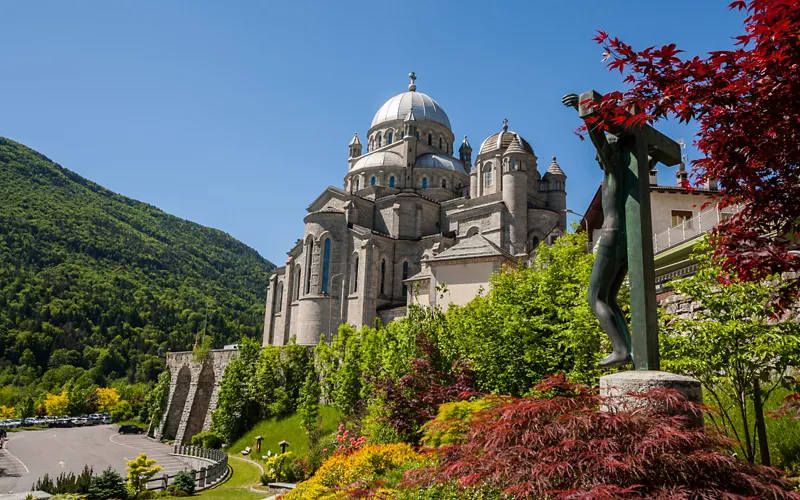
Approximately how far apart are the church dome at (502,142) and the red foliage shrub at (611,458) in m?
41.7

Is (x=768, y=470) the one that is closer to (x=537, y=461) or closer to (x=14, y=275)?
(x=537, y=461)

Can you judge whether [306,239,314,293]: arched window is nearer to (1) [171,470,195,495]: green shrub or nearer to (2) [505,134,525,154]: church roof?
(2) [505,134,525,154]: church roof

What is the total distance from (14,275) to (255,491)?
10435 cm

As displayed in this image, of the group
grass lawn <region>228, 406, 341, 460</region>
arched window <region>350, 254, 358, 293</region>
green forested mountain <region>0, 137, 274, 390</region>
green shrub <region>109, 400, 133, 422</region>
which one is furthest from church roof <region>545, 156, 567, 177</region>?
green forested mountain <region>0, 137, 274, 390</region>

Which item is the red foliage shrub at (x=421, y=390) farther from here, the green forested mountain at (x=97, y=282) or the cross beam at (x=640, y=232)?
the green forested mountain at (x=97, y=282)

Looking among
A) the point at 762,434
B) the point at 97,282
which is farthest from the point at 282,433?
the point at 97,282

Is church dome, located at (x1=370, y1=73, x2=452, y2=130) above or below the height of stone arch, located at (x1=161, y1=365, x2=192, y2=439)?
above

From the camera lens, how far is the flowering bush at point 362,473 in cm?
773

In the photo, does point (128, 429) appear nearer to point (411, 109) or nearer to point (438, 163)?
point (438, 163)

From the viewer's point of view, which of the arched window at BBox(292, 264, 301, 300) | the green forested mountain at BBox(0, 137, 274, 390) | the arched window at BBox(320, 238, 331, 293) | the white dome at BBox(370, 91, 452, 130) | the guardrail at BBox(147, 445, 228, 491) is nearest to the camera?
the guardrail at BBox(147, 445, 228, 491)

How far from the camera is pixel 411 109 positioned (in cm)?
5997

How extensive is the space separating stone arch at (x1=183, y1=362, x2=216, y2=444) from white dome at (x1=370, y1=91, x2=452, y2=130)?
32.8 m

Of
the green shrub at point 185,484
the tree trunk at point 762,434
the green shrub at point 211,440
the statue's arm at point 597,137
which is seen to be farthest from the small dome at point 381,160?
the statue's arm at point 597,137

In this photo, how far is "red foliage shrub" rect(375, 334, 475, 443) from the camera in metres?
13.1
